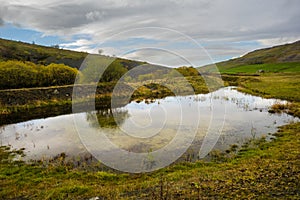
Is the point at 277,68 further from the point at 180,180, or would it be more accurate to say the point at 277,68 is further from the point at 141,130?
the point at 180,180

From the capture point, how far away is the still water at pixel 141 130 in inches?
576

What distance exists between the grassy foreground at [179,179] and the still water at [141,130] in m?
2.01

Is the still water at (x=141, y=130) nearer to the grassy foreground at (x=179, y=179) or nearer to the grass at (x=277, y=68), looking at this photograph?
the grassy foreground at (x=179, y=179)

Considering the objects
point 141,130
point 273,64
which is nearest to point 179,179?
point 141,130

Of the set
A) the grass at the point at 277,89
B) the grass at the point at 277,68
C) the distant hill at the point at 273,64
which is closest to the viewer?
the grass at the point at 277,89

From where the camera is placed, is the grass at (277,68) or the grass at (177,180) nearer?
the grass at (177,180)

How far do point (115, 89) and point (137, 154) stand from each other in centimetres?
3125

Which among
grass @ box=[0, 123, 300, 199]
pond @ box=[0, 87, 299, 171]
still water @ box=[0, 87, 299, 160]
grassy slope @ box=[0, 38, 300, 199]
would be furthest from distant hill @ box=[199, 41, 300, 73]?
grass @ box=[0, 123, 300, 199]

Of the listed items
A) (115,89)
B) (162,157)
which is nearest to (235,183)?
(162,157)

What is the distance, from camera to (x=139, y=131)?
58.2 feet

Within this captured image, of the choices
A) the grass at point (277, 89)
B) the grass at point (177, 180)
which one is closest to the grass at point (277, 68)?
the grass at point (277, 89)

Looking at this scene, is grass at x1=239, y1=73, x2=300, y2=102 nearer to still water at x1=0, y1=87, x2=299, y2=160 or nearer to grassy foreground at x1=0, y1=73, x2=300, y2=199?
still water at x1=0, y1=87, x2=299, y2=160

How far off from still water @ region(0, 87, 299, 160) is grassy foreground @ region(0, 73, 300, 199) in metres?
2.01

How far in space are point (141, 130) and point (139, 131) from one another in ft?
0.90
